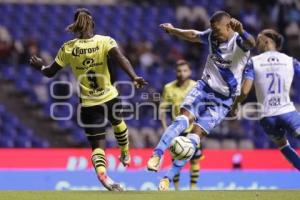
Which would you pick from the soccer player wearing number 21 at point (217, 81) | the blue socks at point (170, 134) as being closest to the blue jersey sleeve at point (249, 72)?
the soccer player wearing number 21 at point (217, 81)

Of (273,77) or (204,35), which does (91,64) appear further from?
(273,77)

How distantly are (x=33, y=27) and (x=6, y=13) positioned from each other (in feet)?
2.61

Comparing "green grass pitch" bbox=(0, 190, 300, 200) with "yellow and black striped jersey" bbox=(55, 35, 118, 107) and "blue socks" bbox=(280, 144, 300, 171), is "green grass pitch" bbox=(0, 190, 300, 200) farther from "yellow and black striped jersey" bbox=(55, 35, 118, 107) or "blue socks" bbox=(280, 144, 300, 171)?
"blue socks" bbox=(280, 144, 300, 171)

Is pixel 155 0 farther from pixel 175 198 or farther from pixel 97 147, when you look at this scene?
pixel 175 198

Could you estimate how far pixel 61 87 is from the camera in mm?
17172

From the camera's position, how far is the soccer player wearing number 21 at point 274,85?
1006 centimetres

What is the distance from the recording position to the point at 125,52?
18.5 meters

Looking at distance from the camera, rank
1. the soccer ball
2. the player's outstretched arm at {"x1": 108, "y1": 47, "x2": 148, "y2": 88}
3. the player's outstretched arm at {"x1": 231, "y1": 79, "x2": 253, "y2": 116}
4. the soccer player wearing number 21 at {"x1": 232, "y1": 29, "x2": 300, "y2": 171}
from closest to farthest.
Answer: the soccer ball < the player's outstretched arm at {"x1": 108, "y1": 47, "x2": 148, "y2": 88} < the player's outstretched arm at {"x1": 231, "y1": 79, "x2": 253, "y2": 116} < the soccer player wearing number 21 at {"x1": 232, "y1": 29, "x2": 300, "y2": 171}

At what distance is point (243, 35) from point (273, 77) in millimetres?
1616

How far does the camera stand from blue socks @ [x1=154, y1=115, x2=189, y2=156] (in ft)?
28.0

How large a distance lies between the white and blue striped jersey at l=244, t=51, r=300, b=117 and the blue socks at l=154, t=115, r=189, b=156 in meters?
1.65

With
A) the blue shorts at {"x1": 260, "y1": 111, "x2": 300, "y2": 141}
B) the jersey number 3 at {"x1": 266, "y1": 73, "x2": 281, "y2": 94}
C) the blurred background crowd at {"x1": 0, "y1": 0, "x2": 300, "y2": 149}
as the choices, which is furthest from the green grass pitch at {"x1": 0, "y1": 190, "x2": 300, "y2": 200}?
the blurred background crowd at {"x1": 0, "y1": 0, "x2": 300, "y2": 149}

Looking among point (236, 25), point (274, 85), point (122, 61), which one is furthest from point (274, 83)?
point (122, 61)

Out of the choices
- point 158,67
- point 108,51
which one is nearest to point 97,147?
point 108,51
